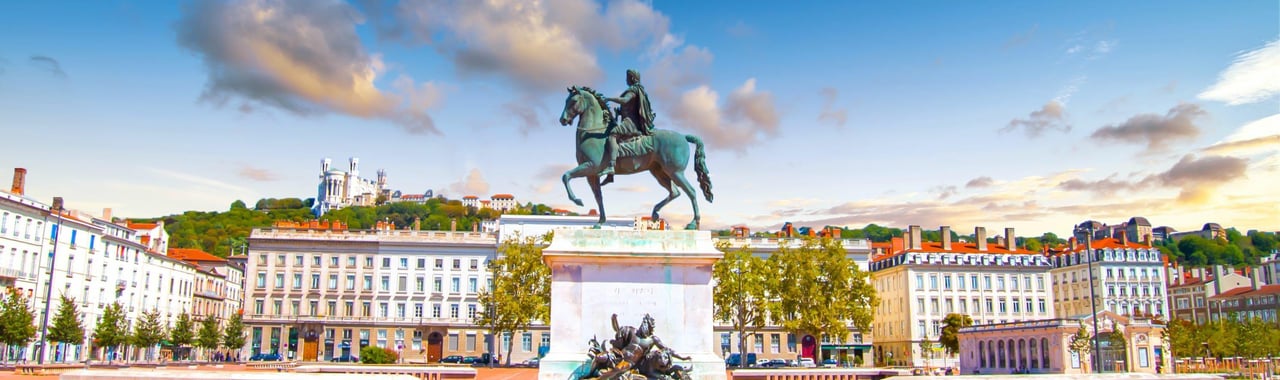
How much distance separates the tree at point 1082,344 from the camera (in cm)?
5231

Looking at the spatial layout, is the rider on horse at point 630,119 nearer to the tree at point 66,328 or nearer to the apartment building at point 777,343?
the tree at point 66,328

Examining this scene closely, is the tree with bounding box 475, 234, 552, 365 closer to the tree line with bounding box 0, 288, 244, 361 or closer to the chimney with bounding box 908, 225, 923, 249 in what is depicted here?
the tree line with bounding box 0, 288, 244, 361

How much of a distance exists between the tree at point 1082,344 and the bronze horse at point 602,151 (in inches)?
1710

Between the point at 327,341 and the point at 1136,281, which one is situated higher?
the point at 1136,281

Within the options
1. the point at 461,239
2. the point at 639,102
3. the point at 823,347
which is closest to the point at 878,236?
the point at 823,347

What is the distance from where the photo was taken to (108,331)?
5938cm

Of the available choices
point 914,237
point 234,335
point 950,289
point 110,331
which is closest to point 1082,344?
point 950,289

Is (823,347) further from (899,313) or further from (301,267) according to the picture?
(301,267)

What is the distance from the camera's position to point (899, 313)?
87.8 metres

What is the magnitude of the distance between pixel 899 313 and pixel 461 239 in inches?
1661

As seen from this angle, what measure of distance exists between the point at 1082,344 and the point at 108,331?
2373 inches

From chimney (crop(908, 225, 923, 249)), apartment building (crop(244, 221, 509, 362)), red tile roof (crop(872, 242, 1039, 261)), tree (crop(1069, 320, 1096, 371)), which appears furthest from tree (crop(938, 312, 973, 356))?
apartment building (crop(244, 221, 509, 362))

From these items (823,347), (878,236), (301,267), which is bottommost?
(823,347)

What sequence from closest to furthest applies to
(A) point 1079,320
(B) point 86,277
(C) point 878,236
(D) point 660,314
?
(D) point 660,314 < (A) point 1079,320 < (B) point 86,277 < (C) point 878,236
